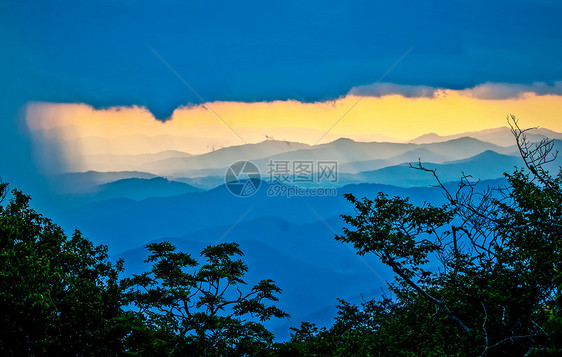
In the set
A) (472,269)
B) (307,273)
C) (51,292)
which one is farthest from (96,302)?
(307,273)

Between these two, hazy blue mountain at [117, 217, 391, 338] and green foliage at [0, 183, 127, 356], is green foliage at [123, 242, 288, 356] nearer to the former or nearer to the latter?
green foliage at [0, 183, 127, 356]

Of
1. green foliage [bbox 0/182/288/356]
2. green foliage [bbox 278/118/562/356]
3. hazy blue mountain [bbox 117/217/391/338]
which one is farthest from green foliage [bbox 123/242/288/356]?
hazy blue mountain [bbox 117/217/391/338]

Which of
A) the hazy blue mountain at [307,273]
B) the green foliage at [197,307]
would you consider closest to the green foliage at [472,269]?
the green foliage at [197,307]

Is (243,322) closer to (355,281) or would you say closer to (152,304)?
(152,304)

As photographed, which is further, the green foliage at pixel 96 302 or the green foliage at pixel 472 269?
the green foliage at pixel 96 302

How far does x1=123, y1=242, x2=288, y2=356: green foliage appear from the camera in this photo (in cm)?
1260

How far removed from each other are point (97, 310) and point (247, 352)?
14.6 feet

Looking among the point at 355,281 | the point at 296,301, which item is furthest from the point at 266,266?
the point at 355,281

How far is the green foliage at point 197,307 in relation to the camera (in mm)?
12602

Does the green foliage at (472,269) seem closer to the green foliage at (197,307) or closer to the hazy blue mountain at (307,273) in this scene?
the green foliage at (197,307)

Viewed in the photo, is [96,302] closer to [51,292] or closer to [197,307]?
[51,292]

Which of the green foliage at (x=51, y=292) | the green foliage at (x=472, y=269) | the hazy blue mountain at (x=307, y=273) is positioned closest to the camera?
the green foliage at (x=472, y=269)

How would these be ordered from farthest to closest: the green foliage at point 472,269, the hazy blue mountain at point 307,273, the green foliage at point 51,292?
the hazy blue mountain at point 307,273 → the green foliage at point 51,292 → the green foliage at point 472,269

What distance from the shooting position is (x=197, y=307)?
1513 centimetres
